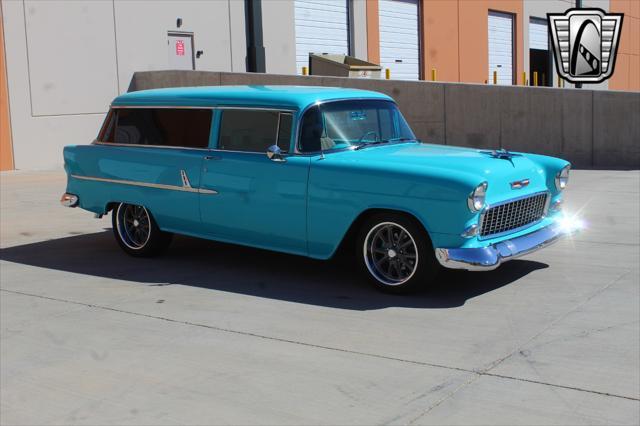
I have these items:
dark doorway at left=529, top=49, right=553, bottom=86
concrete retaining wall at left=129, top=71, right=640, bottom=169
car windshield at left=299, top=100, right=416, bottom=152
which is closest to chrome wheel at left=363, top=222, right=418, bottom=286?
car windshield at left=299, top=100, right=416, bottom=152

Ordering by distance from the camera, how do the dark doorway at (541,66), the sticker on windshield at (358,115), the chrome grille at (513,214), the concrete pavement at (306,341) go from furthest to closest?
1. the dark doorway at (541,66)
2. the sticker on windshield at (358,115)
3. the chrome grille at (513,214)
4. the concrete pavement at (306,341)

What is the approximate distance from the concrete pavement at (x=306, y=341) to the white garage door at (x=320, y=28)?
1633 cm

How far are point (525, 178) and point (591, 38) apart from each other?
1058 inches

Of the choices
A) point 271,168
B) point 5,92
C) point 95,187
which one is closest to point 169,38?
point 5,92

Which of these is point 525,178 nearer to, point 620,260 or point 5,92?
point 620,260

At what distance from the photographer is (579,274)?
745 cm

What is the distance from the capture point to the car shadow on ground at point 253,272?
6.83m

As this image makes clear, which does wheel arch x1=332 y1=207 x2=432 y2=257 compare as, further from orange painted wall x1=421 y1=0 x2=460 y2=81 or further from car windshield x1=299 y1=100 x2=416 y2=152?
orange painted wall x1=421 y1=0 x2=460 y2=81

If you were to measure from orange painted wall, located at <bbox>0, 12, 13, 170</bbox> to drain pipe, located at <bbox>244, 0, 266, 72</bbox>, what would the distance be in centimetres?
645

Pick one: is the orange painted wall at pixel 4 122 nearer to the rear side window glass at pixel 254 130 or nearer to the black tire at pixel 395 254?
the rear side window glass at pixel 254 130

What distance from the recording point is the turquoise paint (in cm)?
655

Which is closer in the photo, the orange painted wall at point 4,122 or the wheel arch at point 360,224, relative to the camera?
the wheel arch at point 360,224

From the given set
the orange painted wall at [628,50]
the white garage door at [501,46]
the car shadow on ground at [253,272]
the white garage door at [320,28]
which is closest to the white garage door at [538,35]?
the white garage door at [501,46]

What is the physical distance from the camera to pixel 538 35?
1523 inches
